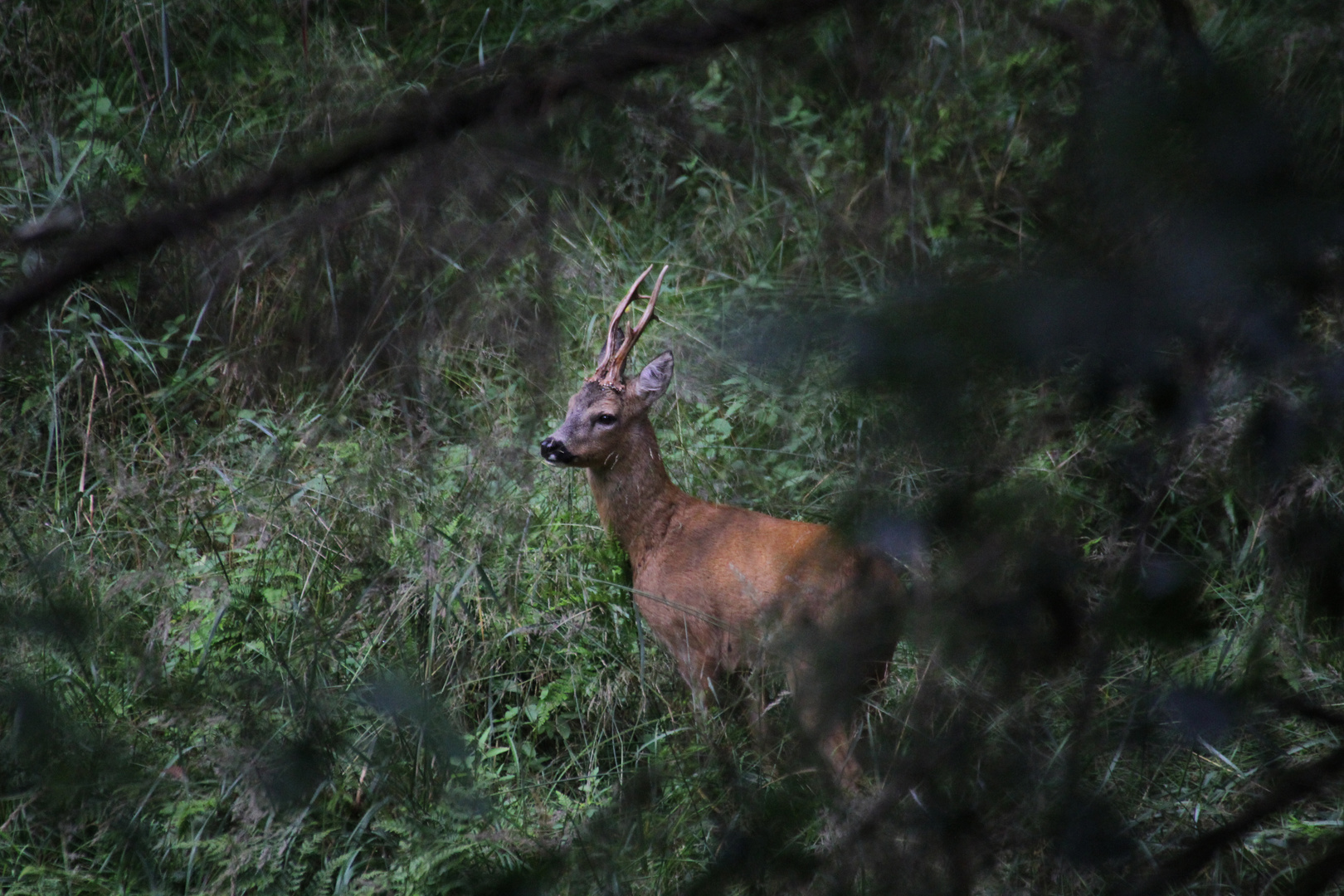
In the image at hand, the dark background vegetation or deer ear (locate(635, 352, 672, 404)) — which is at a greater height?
the dark background vegetation

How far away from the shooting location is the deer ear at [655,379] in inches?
168

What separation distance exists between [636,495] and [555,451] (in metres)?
0.33

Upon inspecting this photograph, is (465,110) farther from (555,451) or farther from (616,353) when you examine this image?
(616,353)

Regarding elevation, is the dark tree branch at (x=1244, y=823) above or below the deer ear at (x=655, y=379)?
above

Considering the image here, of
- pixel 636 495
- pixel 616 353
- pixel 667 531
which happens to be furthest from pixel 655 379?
pixel 667 531

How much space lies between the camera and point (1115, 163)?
83cm

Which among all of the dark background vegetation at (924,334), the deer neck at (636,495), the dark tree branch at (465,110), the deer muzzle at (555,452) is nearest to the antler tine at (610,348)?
the deer neck at (636,495)

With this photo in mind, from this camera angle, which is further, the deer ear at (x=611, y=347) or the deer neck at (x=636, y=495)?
the deer ear at (x=611, y=347)

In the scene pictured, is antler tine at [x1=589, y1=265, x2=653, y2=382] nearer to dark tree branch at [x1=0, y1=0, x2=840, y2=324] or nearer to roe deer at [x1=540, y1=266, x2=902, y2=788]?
roe deer at [x1=540, y1=266, x2=902, y2=788]

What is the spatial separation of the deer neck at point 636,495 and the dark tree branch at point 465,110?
10.3ft

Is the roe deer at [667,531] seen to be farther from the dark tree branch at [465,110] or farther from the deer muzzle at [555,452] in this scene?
the dark tree branch at [465,110]

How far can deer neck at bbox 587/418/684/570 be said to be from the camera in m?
4.16

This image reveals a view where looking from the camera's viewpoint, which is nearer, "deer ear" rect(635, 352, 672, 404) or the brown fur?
the brown fur

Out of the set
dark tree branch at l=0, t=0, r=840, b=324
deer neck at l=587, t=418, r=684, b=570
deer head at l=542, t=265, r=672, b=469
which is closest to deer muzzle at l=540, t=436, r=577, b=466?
deer head at l=542, t=265, r=672, b=469
